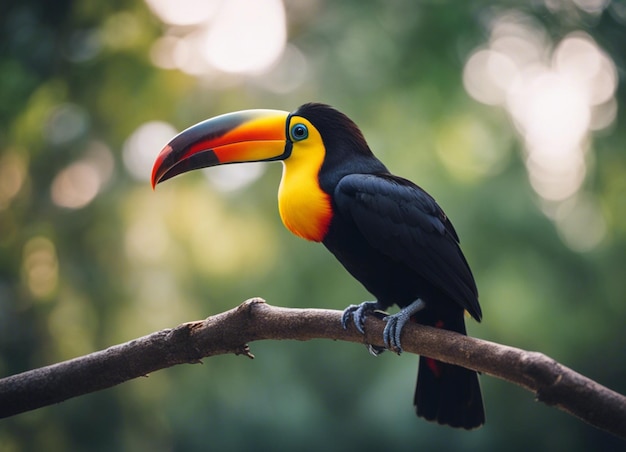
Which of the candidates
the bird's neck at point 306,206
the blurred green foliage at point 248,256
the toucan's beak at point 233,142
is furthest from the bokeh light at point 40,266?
the bird's neck at point 306,206

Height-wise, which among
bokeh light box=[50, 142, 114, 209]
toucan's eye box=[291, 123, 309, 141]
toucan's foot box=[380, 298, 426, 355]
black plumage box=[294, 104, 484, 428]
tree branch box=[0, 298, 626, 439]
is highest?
bokeh light box=[50, 142, 114, 209]

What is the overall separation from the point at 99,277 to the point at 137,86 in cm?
134

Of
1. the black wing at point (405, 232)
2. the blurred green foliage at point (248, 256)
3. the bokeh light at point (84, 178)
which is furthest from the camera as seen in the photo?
the bokeh light at point (84, 178)

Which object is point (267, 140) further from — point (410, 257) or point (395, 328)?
point (395, 328)

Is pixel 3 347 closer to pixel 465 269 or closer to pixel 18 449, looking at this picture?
pixel 18 449

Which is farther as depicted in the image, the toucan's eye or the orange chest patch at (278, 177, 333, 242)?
the toucan's eye

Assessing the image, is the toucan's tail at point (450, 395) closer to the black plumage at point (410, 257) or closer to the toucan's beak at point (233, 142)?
the black plumage at point (410, 257)

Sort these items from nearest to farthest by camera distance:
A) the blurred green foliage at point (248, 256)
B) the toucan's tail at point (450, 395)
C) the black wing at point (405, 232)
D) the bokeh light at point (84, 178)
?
the black wing at point (405, 232) < the toucan's tail at point (450, 395) < the blurred green foliage at point (248, 256) < the bokeh light at point (84, 178)

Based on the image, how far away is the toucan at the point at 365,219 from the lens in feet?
8.44

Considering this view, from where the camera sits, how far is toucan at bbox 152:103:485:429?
2.57m

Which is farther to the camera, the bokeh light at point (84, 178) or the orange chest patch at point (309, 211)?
the bokeh light at point (84, 178)

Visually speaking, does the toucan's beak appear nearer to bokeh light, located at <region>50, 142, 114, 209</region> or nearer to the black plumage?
the black plumage

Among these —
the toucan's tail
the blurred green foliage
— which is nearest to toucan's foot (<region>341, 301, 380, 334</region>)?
the toucan's tail

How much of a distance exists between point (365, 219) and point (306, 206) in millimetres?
215
